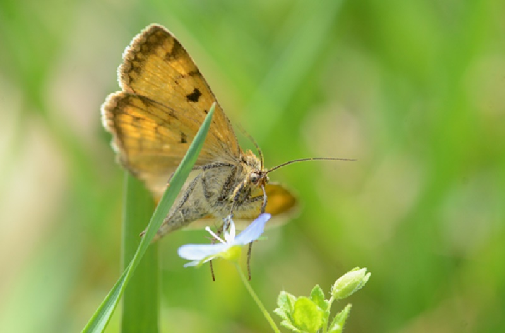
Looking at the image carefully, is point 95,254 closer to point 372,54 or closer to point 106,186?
point 106,186

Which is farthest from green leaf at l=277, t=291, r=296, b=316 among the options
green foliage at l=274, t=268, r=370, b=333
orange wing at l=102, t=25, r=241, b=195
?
orange wing at l=102, t=25, r=241, b=195

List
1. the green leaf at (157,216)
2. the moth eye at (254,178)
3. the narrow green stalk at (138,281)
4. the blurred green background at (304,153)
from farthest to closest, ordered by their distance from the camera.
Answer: the blurred green background at (304,153) < the moth eye at (254,178) < the narrow green stalk at (138,281) < the green leaf at (157,216)

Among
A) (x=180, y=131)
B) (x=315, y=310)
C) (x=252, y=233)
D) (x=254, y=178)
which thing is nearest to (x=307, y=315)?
(x=315, y=310)

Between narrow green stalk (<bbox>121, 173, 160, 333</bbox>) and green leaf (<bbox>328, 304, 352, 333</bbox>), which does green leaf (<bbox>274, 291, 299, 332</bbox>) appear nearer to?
green leaf (<bbox>328, 304, 352, 333</bbox>)

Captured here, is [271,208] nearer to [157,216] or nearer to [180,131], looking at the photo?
[180,131]

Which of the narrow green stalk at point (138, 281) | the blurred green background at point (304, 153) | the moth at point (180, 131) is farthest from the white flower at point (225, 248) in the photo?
the blurred green background at point (304, 153)

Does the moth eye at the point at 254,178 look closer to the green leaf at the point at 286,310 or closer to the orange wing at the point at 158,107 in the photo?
the orange wing at the point at 158,107
